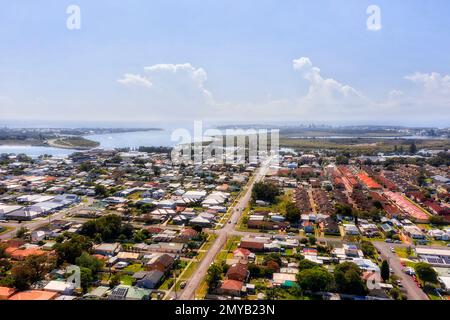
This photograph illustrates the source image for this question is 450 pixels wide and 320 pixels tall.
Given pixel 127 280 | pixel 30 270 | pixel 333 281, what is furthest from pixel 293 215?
pixel 30 270

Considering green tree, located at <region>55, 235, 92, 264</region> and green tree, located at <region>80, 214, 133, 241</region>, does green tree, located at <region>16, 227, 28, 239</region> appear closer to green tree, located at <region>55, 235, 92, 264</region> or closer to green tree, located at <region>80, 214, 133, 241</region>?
green tree, located at <region>80, 214, 133, 241</region>

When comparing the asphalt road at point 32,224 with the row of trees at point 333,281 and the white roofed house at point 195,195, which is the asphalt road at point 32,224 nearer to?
the white roofed house at point 195,195

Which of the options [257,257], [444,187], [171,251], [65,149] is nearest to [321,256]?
[257,257]

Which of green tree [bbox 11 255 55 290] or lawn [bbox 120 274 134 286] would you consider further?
lawn [bbox 120 274 134 286]

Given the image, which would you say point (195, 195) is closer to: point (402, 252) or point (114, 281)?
point (114, 281)

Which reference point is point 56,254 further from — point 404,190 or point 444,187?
point 444,187

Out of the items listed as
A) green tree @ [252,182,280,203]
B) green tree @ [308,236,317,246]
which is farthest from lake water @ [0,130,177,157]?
green tree @ [308,236,317,246]
